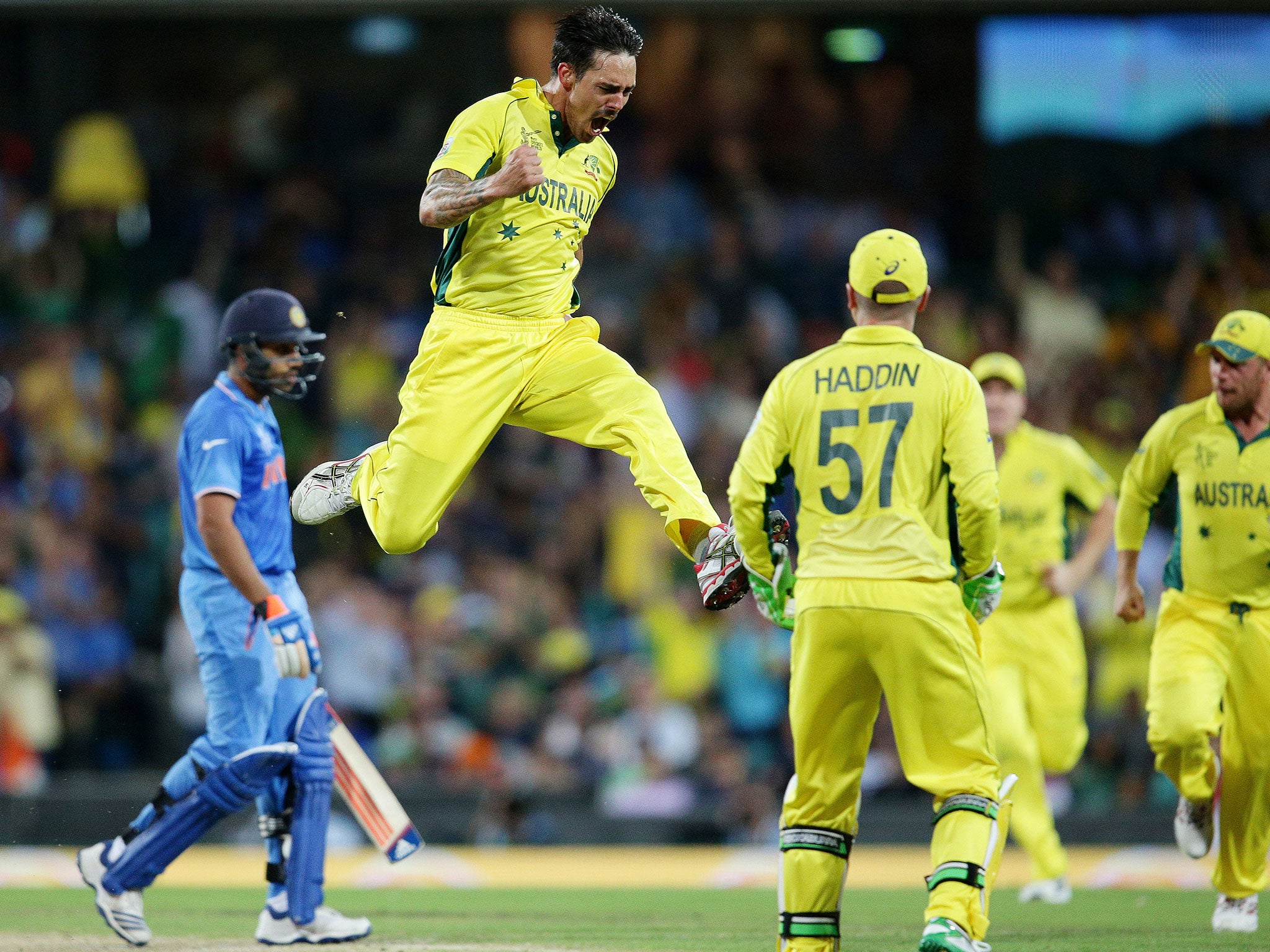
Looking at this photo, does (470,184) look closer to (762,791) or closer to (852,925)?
(852,925)

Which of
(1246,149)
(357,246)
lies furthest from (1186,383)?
(357,246)

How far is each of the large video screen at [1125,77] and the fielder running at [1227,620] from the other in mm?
8520

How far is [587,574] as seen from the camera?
14.1 meters

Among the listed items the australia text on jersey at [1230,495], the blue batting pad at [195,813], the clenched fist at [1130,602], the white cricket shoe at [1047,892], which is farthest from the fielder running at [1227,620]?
the blue batting pad at [195,813]

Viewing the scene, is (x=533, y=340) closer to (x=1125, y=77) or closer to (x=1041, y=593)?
(x=1041, y=593)

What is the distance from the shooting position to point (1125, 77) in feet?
51.9

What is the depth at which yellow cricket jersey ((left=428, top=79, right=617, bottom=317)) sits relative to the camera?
6855 mm

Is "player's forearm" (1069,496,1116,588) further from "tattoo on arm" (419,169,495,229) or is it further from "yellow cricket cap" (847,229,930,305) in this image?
"tattoo on arm" (419,169,495,229)

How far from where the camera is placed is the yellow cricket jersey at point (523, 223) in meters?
6.86

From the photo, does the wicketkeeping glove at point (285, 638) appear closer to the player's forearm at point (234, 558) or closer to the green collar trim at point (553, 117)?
the player's forearm at point (234, 558)

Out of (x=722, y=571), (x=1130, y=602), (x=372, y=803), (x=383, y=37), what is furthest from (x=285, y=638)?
(x=383, y=37)

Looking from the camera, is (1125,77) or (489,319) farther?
(1125,77)

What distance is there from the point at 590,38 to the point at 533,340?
1.26m

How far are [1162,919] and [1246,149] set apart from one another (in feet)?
31.4
